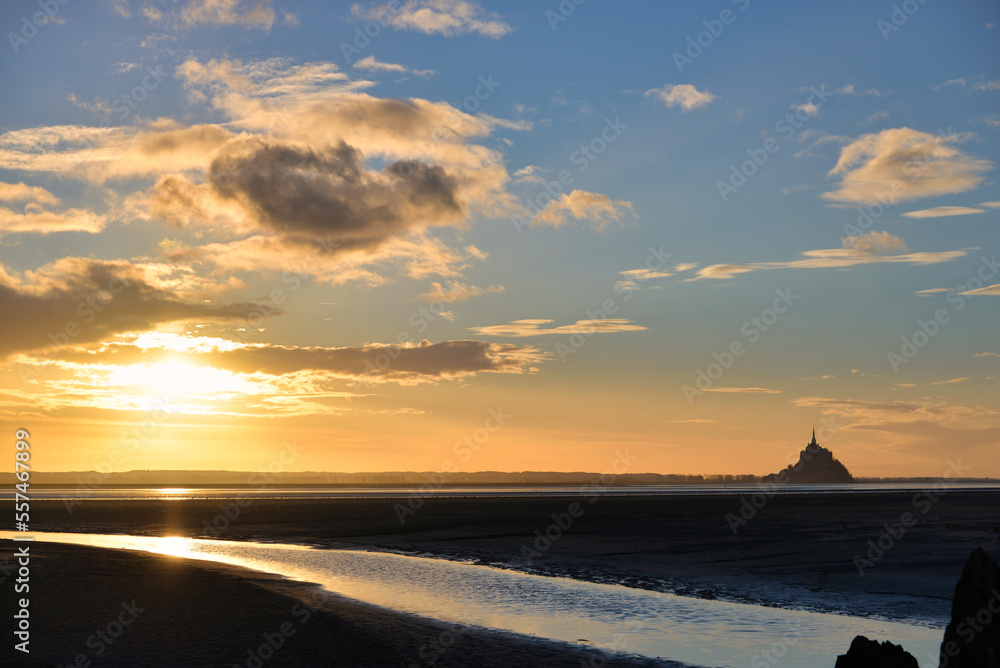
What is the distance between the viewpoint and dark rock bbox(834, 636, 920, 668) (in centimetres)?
1183

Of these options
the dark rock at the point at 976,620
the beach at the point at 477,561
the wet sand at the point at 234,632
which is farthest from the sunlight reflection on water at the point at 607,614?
the dark rock at the point at 976,620

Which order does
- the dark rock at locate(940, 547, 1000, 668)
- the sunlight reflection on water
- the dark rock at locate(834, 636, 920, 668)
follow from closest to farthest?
1. the dark rock at locate(940, 547, 1000, 668)
2. the dark rock at locate(834, 636, 920, 668)
3. the sunlight reflection on water

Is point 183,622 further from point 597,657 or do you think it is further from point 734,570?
point 734,570

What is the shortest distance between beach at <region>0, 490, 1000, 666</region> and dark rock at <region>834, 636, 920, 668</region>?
19.2 ft

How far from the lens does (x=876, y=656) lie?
12.0m

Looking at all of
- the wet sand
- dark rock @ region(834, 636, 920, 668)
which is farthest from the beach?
dark rock @ region(834, 636, 920, 668)

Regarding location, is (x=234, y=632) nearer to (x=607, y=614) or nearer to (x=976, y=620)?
(x=607, y=614)

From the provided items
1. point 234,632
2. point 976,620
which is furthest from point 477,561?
point 976,620

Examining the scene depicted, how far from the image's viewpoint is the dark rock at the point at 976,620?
1141cm

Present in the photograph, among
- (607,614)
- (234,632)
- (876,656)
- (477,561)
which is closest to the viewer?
(876,656)

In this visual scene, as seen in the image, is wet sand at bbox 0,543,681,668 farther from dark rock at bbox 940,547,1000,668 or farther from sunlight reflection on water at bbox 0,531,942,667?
dark rock at bbox 940,547,1000,668

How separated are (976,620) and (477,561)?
28.9 metres

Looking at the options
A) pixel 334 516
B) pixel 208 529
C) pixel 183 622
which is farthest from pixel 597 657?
pixel 334 516

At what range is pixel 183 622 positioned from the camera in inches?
808
